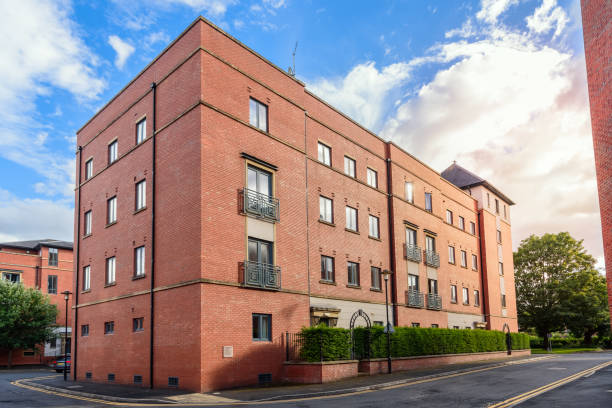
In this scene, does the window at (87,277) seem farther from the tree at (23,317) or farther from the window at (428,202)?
the window at (428,202)

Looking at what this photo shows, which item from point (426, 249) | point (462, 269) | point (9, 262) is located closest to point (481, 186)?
point (462, 269)

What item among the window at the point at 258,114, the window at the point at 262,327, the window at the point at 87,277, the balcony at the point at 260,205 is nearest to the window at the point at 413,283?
the balcony at the point at 260,205

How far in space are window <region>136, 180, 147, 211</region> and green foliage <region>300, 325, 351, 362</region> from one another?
901 centimetres

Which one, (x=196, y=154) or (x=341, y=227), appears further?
(x=341, y=227)

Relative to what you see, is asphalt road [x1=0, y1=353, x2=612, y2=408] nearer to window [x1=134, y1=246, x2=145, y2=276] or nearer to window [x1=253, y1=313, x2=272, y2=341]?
window [x1=253, y1=313, x2=272, y2=341]

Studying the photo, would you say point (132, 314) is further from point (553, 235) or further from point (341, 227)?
point (553, 235)

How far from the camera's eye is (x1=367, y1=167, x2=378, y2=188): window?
3108 centimetres

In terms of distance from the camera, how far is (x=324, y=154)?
90.8 ft

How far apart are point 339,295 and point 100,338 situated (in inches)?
462

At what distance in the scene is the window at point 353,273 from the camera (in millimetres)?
27766

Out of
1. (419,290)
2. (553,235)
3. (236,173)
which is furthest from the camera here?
(553,235)

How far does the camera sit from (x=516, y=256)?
69.9 m

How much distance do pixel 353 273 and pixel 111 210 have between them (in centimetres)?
1292

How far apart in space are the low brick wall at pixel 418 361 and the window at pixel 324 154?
10.3 metres
